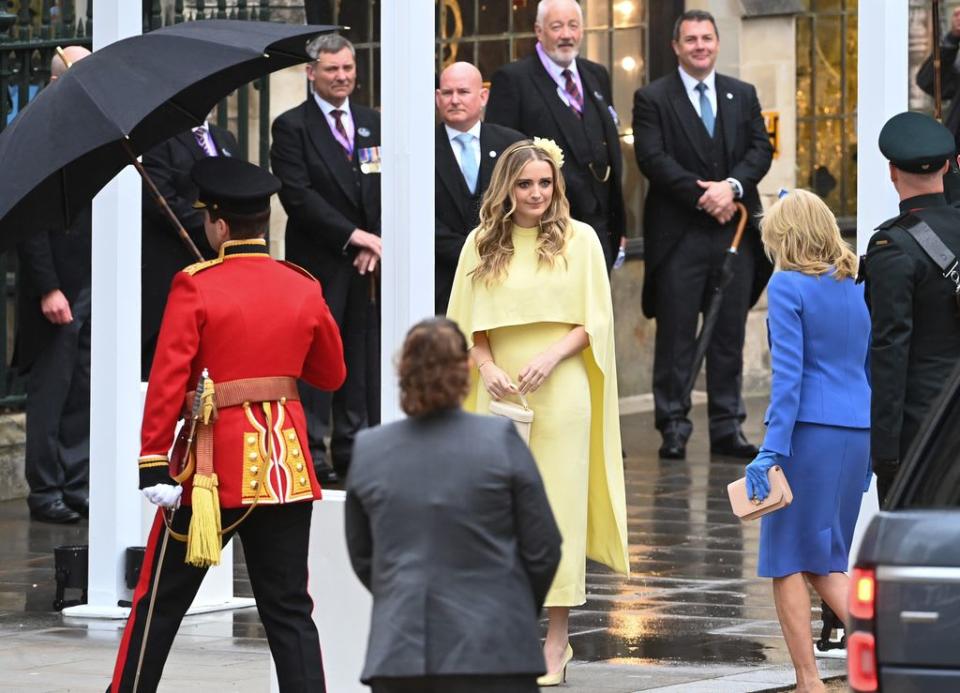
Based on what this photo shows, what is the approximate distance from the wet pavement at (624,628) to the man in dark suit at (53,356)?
258 mm

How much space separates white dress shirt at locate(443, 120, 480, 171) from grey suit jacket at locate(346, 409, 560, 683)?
20.9 feet

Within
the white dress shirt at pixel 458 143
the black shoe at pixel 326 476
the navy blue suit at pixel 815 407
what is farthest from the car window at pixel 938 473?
the black shoe at pixel 326 476

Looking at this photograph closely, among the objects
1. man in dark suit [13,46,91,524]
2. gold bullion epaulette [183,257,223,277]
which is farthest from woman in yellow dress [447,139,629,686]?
man in dark suit [13,46,91,524]

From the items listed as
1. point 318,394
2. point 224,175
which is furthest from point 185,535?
point 318,394

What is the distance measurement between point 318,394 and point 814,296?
6.40 m

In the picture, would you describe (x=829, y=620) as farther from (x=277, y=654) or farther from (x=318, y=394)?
(x=318, y=394)

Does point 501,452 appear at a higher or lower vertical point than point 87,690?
higher

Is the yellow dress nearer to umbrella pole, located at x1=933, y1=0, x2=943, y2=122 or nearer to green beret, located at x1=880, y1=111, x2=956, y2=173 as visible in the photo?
green beret, located at x1=880, y1=111, x2=956, y2=173

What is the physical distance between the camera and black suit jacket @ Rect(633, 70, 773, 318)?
47.3ft

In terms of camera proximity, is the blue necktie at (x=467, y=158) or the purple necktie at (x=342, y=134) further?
the purple necktie at (x=342, y=134)

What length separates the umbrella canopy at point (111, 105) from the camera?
716 cm

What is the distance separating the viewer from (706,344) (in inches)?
577

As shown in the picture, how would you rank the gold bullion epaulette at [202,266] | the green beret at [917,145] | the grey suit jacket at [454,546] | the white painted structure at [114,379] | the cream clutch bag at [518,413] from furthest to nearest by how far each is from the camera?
the white painted structure at [114,379], the cream clutch bag at [518,413], the green beret at [917,145], the gold bullion epaulette at [202,266], the grey suit jacket at [454,546]

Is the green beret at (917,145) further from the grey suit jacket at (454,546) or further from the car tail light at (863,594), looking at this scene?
the car tail light at (863,594)
